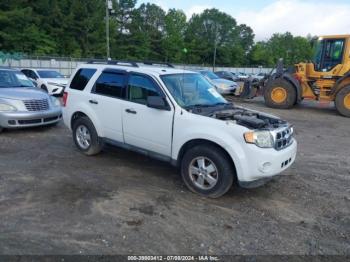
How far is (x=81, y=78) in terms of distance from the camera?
21.3 ft

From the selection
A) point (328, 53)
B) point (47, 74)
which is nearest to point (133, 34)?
point (47, 74)

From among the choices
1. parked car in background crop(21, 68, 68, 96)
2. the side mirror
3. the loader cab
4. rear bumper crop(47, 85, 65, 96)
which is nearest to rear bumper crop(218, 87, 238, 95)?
the loader cab

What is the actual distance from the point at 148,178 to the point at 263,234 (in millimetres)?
2247

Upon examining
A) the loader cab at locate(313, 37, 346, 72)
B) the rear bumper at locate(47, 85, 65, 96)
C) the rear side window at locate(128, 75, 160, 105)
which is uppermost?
the loader cab at locate(313, 37, 346, 72)

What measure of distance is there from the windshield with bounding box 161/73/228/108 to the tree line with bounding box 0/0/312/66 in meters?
45.2

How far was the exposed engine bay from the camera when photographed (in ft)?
14.8

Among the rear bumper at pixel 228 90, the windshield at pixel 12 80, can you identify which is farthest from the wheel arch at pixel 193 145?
the rear bumper at pixel 228 90

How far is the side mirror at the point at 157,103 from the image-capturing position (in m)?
4.88

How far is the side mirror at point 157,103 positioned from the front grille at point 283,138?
5.46 feet

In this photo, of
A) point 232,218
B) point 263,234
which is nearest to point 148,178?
point 232,218

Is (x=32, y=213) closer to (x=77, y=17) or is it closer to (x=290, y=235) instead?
(x=290, y=235)

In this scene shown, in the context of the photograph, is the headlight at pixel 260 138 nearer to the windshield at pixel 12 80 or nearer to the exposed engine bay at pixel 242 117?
the exposed engine bay at pixel 242 117

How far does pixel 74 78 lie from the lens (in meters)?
6.64

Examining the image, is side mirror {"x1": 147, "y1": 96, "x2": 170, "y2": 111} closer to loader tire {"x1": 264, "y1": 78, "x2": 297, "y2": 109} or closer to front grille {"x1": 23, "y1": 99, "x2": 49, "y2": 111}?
front grille {"x1": 23, "y1": 99, "x2": 49, "y2": 111}
